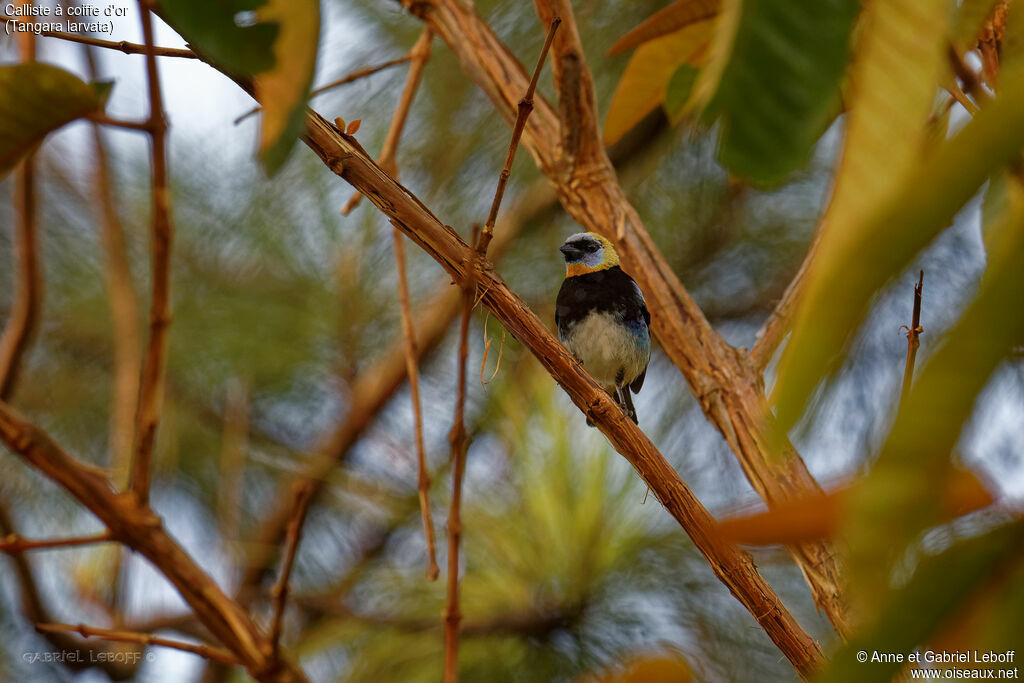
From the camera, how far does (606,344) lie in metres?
2.06

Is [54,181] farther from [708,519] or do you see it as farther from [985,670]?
[985,670]

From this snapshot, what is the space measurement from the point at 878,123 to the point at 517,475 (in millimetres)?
1458

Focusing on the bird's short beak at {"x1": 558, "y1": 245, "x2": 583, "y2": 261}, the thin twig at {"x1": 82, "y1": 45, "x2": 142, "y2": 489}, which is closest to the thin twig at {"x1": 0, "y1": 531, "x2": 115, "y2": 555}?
the thin twig at {"x1": 82, "y1": 45, "x2": 142, "y2": 489}

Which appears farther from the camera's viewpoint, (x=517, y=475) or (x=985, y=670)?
(x=517, y=475)

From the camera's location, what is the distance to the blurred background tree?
160 cm

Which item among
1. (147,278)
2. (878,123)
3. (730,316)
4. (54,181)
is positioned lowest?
(878,123)

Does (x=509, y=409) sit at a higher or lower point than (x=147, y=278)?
lower

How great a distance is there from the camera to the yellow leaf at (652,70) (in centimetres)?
100

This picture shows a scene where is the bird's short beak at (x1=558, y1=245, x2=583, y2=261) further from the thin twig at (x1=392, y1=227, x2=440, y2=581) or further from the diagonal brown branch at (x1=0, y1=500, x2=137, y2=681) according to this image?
the diagonal brown branch at (x1=0, y1=500, x2=137, y2=681)

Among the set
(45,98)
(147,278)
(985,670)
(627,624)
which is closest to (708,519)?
(985,670)

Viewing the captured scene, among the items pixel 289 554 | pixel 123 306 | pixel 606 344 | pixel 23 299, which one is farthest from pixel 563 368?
pixel 606 344

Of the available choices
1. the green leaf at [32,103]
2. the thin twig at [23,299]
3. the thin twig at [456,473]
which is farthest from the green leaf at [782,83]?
the thin twig at [23,299]

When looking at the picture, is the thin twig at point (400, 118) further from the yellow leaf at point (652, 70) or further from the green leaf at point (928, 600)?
the green leaf at point (928, 600)

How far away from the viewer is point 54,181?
2211 mm
